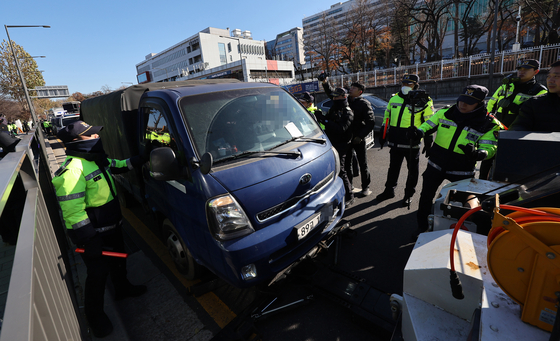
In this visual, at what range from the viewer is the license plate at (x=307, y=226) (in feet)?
8.39

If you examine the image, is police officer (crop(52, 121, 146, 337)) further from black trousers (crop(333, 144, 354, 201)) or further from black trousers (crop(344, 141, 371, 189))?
black trousers (crop(344, 141, 371, 189))

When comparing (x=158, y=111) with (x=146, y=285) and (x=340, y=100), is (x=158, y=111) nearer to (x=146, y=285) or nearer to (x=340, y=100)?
(x=146, y=285)

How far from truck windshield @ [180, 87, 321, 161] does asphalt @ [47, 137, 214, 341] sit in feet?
5.38

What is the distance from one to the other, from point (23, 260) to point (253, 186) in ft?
4.86

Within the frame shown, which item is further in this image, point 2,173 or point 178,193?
point 178,193

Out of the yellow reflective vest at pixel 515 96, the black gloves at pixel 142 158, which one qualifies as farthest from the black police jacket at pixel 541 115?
the black gloves at pixel 142 158

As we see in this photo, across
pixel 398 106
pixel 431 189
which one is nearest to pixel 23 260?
pixel 431 189

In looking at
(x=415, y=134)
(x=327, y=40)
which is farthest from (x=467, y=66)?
(x=327, y=40)

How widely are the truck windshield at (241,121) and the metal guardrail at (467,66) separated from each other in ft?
58.6

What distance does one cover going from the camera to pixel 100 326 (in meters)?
2.60

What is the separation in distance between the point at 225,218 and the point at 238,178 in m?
0.35

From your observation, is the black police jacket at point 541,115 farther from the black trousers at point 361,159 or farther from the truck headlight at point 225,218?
the truck headlight at point 225,218

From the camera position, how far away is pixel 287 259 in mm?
2545

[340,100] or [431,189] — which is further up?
[340,100]
